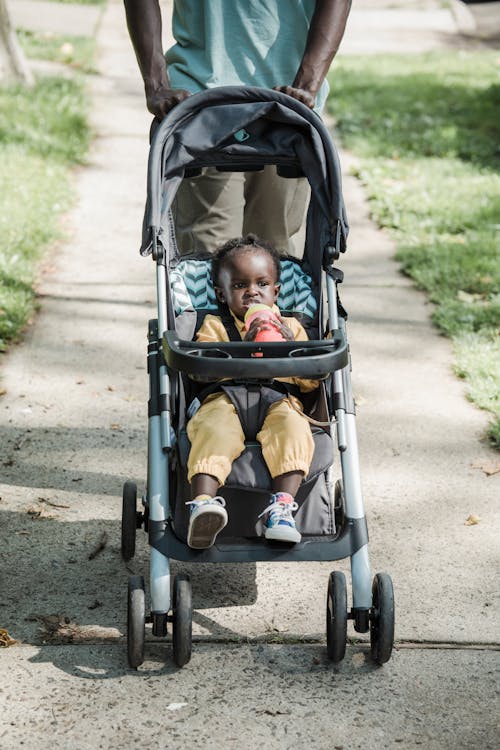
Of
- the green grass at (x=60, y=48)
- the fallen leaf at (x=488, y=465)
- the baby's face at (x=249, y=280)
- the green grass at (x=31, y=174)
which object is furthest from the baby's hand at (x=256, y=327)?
the green grass at (x=60, y=48)

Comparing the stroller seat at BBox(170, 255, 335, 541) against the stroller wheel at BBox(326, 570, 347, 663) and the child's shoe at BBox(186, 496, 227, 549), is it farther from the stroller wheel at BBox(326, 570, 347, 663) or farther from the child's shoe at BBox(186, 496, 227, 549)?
the stroller wheel at BBox(326, 570, 347, 663)

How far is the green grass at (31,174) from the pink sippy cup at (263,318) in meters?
2.40

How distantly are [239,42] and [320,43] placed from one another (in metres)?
0.35

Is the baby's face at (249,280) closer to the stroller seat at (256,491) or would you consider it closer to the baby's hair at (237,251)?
the baby's hair at (237,251)

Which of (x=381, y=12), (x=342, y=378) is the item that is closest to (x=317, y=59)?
(x=342, y=378)

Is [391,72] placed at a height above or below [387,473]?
below

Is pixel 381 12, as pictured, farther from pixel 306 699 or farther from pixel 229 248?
pixel 306 699

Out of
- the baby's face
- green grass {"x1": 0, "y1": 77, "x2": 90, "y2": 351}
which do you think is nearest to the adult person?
the baby's face

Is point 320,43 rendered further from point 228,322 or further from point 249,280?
point 228,322

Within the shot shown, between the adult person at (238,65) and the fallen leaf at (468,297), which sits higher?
the adult person at (238,65)

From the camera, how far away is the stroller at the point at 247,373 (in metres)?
3.12

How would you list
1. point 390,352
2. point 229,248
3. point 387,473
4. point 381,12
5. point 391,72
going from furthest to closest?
point 381,12
point 391,72
point 390,352
point 387,473
point 229,248

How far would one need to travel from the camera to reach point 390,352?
588 cm

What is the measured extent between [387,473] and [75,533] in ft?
4.43
